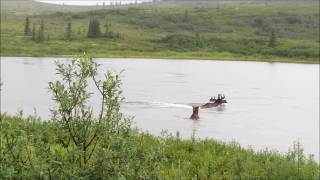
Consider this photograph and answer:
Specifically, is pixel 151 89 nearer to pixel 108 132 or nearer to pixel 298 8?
pixel 108 132

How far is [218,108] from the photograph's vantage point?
2958cm

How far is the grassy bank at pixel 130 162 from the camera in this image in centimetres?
706

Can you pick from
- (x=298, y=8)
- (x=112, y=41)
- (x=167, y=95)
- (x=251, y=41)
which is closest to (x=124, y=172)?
(x=167, y=95)

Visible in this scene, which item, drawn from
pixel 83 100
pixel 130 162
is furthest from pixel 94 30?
pixel 130 162

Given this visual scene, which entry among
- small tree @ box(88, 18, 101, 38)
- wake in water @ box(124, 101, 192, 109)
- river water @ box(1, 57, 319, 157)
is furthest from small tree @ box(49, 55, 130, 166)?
small tree @ box(88, 18, 101, 38)

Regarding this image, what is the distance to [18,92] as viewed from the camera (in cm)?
3303

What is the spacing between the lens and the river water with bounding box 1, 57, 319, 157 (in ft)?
71.6

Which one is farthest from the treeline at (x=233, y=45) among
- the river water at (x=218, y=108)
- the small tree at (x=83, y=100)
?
the small tree at (x=83, y=100)

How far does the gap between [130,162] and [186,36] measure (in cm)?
9824

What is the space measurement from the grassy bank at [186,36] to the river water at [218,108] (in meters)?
34.0

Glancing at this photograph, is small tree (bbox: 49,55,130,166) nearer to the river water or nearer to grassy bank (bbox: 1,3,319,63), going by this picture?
the river water

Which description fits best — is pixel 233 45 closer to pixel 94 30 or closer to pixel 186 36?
pixel 186 36

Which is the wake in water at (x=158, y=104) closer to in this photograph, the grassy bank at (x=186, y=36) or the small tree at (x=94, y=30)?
the grassy bank at (x=186, y=36)

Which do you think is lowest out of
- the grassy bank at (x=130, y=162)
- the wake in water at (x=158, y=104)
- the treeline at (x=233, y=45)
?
the grassy bank at (x=130, y=162)
